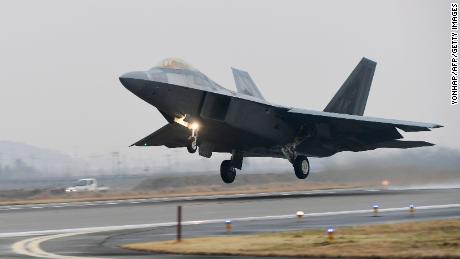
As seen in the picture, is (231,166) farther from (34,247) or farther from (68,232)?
(34,247)

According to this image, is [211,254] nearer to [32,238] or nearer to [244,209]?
[32,238]

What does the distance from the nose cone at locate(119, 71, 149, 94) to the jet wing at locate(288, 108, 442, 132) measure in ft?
25.5

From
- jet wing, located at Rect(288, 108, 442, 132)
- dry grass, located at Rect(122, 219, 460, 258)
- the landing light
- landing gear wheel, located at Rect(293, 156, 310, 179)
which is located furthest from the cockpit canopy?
dry grass, located at Rect(122, 219, 460, 258)

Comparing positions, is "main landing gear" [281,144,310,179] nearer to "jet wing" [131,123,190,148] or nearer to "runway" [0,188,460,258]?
"runway" [0,188,460,258]

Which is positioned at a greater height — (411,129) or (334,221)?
(411,129)

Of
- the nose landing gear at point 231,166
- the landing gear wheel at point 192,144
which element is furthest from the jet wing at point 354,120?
the landing gear wheel at point 192,144

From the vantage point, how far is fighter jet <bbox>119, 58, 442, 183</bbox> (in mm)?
30953

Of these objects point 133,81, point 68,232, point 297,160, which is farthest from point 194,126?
point 68,232

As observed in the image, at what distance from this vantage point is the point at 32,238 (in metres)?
19.4

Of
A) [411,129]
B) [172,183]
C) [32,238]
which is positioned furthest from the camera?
[172,183]

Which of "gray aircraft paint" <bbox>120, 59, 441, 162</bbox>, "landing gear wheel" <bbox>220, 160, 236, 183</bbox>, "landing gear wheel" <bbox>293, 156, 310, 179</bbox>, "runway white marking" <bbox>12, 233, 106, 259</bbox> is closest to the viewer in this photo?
"runway white marking" <bbox>12, 233, 106, 259</bbox>

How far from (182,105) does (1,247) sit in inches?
584

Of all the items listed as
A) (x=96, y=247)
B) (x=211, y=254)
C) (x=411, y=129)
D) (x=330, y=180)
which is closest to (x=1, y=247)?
(x=96, y=247)

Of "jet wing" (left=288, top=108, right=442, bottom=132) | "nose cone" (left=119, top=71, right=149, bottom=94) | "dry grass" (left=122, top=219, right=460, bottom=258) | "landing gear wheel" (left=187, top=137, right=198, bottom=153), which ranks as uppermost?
"nose cone" (left=119, top=71, right=149, bottom=94)
